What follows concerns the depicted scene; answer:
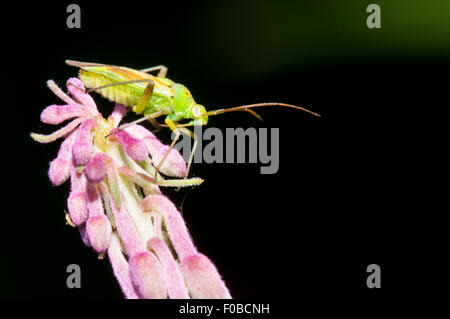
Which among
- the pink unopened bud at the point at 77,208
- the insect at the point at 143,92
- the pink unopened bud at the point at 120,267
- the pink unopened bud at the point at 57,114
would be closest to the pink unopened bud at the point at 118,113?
the insect at the point at 143,92

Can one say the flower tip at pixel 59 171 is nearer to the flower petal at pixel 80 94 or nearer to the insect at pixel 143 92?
the flower petal at pixel 80 94

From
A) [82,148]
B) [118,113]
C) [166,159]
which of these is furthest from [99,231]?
[118,113]

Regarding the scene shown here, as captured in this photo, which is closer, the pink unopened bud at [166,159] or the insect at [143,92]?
the pink unopened bud at [166,159]

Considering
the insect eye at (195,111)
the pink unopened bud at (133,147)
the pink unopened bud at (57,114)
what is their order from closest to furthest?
the pink unopened bud at (133,147)
the pink unopened bud at (57,114)
the insect eye at (195,111)

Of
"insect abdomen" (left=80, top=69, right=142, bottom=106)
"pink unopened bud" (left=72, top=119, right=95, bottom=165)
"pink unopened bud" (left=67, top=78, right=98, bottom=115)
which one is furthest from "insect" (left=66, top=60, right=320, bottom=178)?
"pink unopened bud" (left=72, top=119, right=95, bottom=165)

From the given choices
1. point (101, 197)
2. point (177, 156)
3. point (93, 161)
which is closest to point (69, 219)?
point (101, 197)

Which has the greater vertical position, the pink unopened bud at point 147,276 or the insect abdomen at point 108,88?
the insect abdomen at point 108,88

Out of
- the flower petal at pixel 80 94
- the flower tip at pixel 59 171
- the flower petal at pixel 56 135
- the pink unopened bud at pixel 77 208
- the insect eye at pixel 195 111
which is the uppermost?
the flower petal at pixel 80 94

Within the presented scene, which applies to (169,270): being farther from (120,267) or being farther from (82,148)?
(82,148)

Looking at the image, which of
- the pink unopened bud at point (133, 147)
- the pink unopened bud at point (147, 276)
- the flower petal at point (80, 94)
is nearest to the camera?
the pink unopened bud at point (147, 276)
